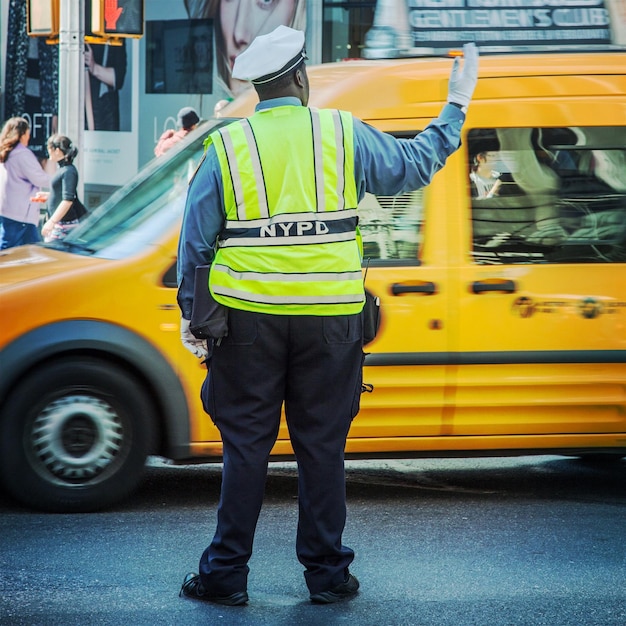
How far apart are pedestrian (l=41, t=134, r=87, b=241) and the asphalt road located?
4355mm

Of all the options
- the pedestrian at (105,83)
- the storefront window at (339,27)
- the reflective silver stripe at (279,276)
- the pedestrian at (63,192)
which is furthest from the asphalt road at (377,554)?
the pedestrian at (105,83)

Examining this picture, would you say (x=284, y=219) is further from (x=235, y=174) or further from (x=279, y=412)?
(x=279, y=412)

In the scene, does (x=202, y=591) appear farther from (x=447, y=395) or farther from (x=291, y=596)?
(x=447, y=395)

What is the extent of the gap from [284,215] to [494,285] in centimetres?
178

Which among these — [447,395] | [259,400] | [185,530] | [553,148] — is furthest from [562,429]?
[259,400]

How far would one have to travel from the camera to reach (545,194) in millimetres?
5496

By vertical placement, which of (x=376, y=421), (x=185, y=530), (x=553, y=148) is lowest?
(x=185, y=530)

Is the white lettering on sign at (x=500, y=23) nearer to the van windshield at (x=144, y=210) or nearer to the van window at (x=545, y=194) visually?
the van window at (x=545, y=194)

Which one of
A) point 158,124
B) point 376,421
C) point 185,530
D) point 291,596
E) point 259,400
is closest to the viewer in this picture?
point 259,400

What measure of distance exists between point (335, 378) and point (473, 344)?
1595mm

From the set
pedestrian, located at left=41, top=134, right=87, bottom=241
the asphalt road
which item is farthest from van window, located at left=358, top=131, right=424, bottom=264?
pedestrian, located at left=41, top=134, right=87, bottom=241

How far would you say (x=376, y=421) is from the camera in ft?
17.6

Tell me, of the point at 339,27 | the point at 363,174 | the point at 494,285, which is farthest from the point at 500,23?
the point at 339,27

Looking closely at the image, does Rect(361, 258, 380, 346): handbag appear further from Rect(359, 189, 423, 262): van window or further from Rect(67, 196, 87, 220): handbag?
Rect(67, 196, 87, 220): handbag
